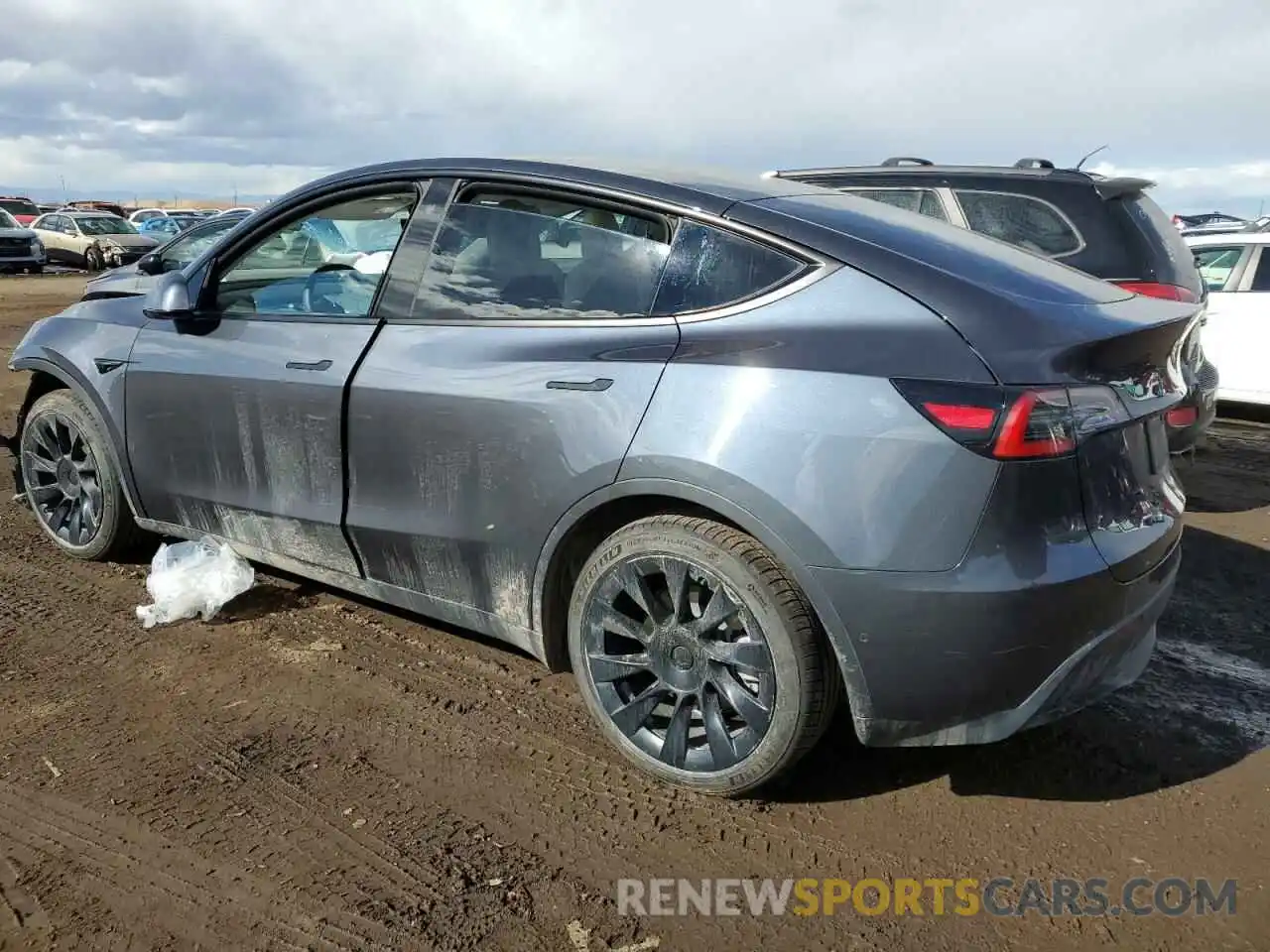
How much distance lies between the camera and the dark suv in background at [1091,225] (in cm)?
516

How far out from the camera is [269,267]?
145 inches

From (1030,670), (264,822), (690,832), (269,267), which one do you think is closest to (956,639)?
(1030,670)

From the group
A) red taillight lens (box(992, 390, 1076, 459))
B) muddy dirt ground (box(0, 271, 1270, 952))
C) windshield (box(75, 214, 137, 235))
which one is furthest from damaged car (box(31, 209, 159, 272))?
red taillight lens (box(992, 390, 1076, 459))

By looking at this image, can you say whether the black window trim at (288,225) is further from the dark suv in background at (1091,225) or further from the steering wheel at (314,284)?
the dark suv in background at (1091,225)

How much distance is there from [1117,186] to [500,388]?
4.07 meters

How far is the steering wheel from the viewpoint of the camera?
3508 mm

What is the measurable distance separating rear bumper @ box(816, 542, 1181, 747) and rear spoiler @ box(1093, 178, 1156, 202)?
11.8 feet

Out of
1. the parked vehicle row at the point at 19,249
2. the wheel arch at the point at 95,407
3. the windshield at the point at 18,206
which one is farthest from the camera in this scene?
the windshield at the point at 18,206

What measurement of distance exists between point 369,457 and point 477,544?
1.61 ft

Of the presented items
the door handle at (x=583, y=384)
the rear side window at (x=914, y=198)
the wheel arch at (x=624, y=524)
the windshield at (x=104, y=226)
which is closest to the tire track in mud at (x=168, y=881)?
the wheel arch at (x=624, y=524)

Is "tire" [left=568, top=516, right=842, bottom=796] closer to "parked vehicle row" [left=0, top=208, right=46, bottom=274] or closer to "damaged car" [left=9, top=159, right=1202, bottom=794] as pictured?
"damaged car" [left=9, top=159, right=1202, bottom=794]

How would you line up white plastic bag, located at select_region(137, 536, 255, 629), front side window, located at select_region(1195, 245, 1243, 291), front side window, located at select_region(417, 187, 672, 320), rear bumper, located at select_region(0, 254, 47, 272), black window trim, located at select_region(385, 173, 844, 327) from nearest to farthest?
black window trim, located at select_region(385, 173, 844, 327), front side window, located at select_region(417, 187, 672, 320), white plastic bag, located at select_region(137, 536, 255, 629), front side window, located at select_region(1195, 245, 1243, 291), rear bumper, located at select_region(0, 254, 47, 272)

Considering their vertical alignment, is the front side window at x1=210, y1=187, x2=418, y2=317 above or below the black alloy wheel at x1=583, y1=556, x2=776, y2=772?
above

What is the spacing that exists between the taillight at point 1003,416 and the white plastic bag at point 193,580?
280cm
